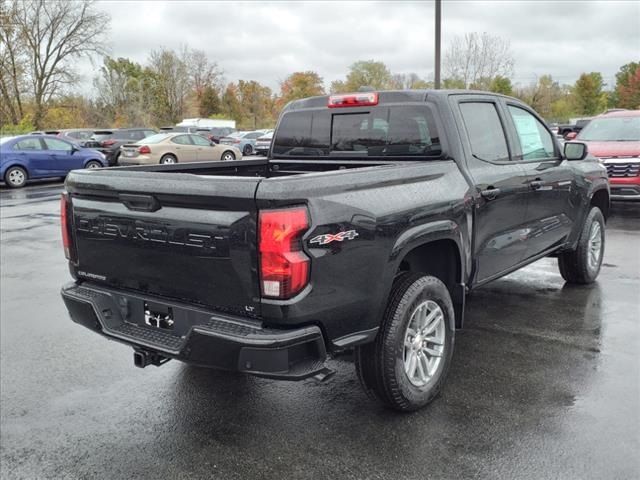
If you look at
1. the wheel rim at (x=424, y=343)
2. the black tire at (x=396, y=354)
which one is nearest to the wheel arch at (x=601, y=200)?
the wheel rim at (x=424, y=343)

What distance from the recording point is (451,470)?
2980 millimetres

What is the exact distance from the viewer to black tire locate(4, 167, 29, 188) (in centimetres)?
1748

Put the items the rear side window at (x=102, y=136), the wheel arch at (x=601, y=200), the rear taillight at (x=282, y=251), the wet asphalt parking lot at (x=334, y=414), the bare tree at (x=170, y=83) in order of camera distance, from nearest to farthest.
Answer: the rear taillight at (x=282, y=251), the wet asphalt parking lot at (x=334, y=414), the wheel arch at (x=601, y=200), the rear side window at (x=102, y=136), the bare tree at (x=170, y=83)

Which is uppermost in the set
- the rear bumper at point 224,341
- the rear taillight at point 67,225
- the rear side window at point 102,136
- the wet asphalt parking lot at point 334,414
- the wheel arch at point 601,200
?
the rear side window at point 102,136

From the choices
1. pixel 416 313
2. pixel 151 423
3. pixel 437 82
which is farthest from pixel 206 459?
pixel 437 82

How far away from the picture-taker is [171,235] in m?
3.04

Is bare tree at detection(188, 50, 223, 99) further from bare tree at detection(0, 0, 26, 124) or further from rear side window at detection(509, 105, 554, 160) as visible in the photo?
rear side window at detection(509, 105, 554, 160)

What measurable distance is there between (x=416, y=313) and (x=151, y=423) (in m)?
1.71

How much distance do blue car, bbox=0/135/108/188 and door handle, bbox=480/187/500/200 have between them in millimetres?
16796

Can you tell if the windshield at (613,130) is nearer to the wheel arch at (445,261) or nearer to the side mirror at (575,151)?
the side mirror at (575,151)

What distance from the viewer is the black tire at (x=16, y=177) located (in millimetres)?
17484

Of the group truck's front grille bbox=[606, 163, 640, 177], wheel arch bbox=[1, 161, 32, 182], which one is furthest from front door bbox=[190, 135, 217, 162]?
truck's front grille bbox=[606, 163, 640, 177]

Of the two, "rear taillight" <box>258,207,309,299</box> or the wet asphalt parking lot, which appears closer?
"rear taillight" <box>258,207,309,299</box>

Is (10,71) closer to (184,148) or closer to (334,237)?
(184,148)
